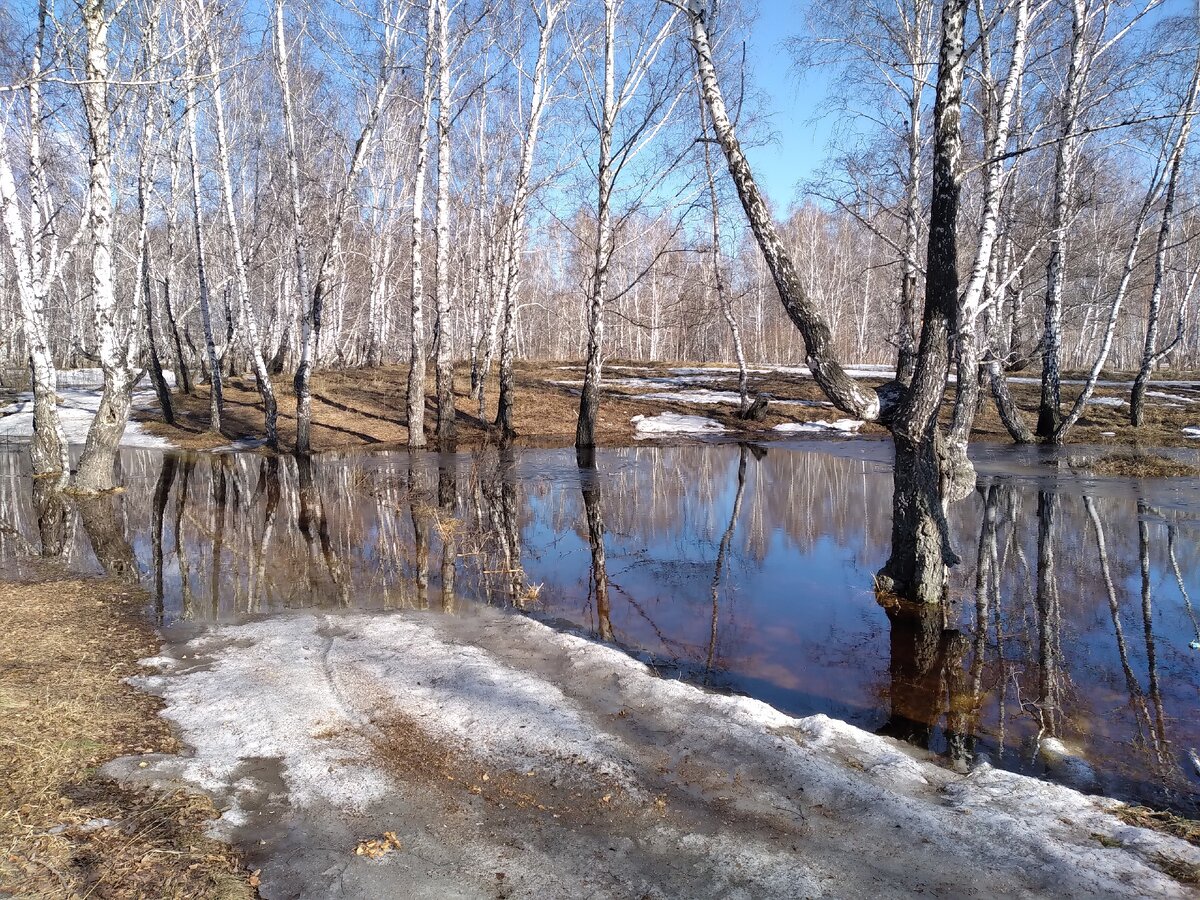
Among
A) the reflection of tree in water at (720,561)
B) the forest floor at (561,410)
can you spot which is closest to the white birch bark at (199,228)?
the forest floor at (561,410)

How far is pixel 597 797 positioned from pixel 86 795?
2116mm

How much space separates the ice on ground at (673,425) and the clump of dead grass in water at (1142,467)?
30.3ft

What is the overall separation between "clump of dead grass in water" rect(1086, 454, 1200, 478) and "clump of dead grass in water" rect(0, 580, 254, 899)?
1526 cm

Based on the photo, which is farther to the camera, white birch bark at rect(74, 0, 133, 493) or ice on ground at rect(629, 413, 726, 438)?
ice on ground at rect(629, 413, 726, 438)

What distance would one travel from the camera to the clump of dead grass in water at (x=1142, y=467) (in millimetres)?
13477

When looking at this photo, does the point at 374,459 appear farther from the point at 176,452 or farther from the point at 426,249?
the point at 426,249

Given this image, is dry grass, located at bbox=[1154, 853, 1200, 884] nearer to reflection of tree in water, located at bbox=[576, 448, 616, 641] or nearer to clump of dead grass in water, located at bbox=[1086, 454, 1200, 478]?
reflection of tree in water, located at bbox=[576, 448, 616, 641]

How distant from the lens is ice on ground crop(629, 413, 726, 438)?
21.0 m

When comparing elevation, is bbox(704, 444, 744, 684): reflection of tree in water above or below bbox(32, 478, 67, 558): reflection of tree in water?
below

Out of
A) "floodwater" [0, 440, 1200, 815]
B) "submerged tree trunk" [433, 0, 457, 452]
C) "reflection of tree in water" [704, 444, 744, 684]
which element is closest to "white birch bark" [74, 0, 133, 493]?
"floodwater" [0, 440, 1200, 815]

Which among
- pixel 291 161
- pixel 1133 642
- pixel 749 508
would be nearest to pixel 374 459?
pixel 291 161

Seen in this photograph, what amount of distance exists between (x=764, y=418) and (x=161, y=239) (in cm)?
2993

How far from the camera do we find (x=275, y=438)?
57.3ft

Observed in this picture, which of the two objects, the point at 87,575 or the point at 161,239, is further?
the point at 161,239
